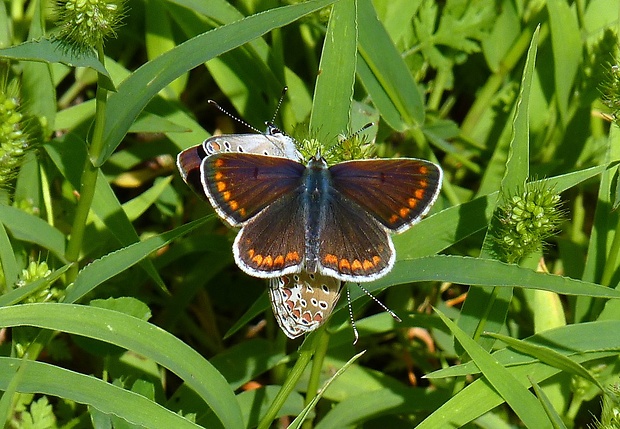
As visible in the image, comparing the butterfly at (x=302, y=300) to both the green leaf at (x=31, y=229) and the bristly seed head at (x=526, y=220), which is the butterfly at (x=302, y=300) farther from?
the green leaf at (x=31, y=229)

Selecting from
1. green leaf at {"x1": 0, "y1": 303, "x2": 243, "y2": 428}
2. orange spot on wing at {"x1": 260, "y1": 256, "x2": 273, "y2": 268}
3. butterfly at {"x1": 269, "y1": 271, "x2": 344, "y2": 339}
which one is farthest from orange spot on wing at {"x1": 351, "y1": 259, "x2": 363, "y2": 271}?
green leaf at {"x1": 0, "y1": 303, "x2": 243, "y2": 428}

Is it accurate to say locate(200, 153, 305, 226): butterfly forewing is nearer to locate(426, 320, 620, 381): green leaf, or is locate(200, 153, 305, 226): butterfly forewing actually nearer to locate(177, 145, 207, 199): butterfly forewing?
locate(177, 145, 207, 199): butterfly forewing

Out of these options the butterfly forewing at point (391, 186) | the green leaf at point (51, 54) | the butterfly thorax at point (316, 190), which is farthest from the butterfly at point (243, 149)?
the green leaf at point (51, 54)

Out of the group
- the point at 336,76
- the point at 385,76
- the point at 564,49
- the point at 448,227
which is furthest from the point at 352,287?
the point at 564,49

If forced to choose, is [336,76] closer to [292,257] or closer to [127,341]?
[292,257]

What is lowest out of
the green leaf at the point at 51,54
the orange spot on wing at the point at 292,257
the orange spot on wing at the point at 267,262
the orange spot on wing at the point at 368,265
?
the orange spot on wing at the point at 368,265

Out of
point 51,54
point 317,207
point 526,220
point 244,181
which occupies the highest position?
point 51,54

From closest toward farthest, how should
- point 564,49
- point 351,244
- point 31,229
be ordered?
point 351,244 < point 31,229 < point 564,49
